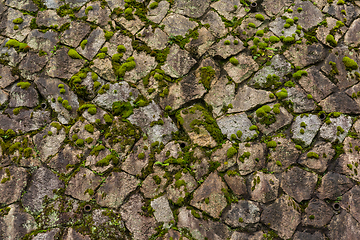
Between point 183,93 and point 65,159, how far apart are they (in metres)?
2.50

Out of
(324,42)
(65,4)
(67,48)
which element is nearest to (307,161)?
(324,42)

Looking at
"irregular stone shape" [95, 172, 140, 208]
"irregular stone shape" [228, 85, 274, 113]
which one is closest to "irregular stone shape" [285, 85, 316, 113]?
"irregular stone shape" [228, 85, 274, 113]

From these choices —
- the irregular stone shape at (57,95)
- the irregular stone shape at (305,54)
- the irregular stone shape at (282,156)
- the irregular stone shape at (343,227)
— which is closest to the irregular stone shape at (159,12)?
the irregular stone shape at (57,95)

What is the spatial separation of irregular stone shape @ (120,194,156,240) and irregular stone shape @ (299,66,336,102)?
3721 mm

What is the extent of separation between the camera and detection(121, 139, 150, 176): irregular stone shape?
4020mm

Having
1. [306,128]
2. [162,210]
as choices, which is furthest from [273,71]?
[162,210]

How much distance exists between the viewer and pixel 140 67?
4.42 metres

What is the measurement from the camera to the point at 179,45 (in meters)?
4.49

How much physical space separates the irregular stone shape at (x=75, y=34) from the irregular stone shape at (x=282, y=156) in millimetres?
4351

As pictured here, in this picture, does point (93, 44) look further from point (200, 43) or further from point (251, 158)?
point (251, 158)

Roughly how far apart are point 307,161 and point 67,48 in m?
5.10

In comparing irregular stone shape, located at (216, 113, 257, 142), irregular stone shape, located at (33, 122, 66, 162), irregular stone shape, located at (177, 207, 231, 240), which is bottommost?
irregular stone shape, located at (177, 207, 231, 240)

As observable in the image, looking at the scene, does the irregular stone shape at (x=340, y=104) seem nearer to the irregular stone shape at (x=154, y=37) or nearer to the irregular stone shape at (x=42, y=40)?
the irregular stone shape at (x=154, y=37)

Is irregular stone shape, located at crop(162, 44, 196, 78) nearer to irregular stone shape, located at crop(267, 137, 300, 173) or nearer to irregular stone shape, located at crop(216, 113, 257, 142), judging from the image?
irregular stone shape, located at crop(216, 113, 257, 142)
